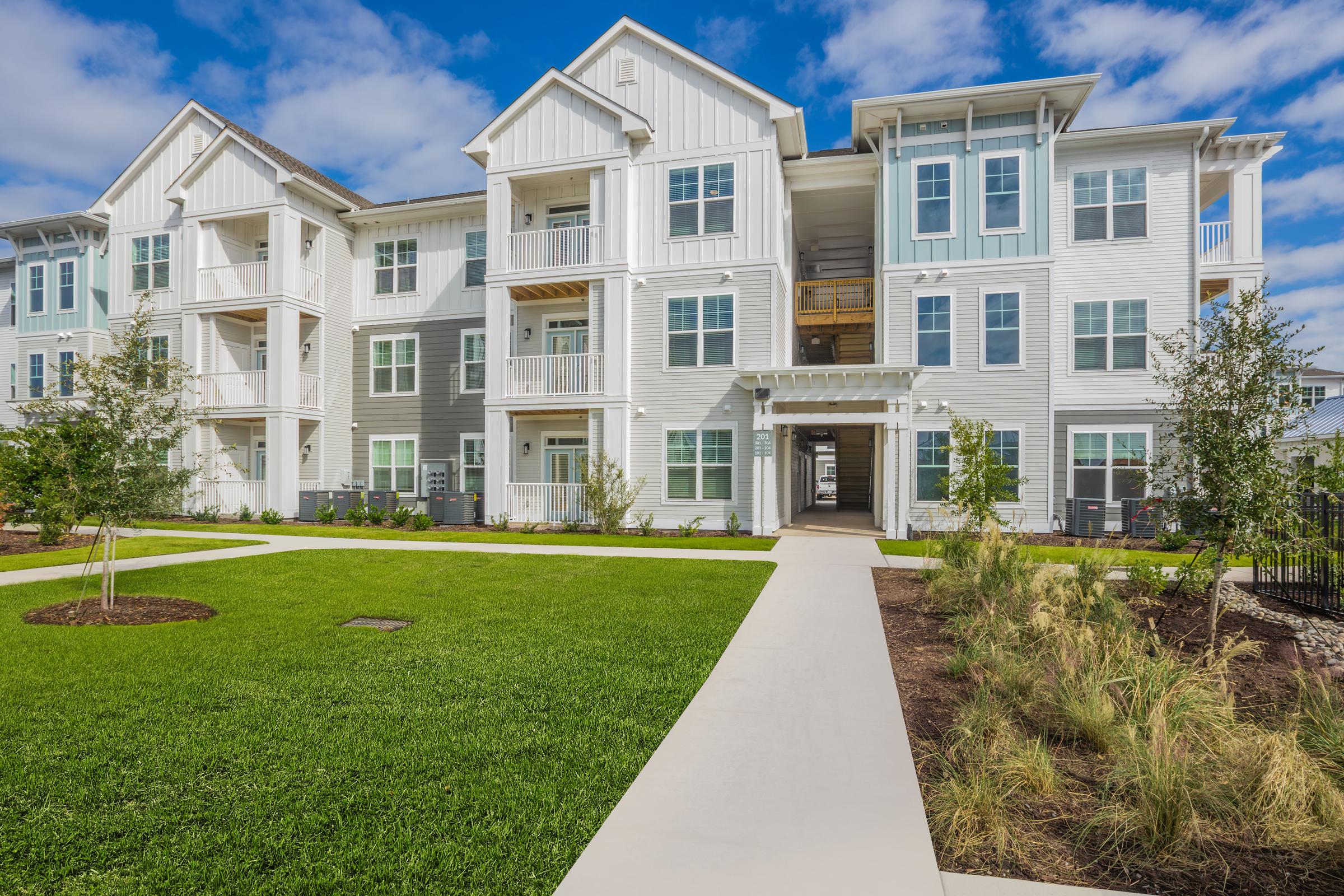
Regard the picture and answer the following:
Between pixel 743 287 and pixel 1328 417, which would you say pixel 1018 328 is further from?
pixel 1328 417

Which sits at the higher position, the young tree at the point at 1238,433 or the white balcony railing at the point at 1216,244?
the white balcony railing at the point at 1216,244

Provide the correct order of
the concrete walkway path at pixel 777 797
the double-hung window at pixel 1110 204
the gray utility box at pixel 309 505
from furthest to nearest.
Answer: the gray utility box at pixel 309 505
the double-hung window at pixel 1110 204
the concrete walkway path at pixel 777 797

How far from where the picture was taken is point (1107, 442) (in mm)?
16219

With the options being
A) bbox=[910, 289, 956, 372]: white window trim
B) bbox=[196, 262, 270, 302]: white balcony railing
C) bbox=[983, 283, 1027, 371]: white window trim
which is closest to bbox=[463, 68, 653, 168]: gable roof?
bbox=[196, 262, 270, 302]: white balcony railing

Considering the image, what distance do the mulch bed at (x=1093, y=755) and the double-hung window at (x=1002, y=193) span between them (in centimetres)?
1117

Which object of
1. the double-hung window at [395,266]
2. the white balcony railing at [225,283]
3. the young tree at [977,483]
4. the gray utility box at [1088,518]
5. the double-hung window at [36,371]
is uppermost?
the double-hung window at [395,266]

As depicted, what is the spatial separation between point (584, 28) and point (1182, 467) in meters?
18.1

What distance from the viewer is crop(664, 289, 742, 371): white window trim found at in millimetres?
16688

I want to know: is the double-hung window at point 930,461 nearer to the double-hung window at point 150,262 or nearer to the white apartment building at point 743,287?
the white apartment building at point 743,287

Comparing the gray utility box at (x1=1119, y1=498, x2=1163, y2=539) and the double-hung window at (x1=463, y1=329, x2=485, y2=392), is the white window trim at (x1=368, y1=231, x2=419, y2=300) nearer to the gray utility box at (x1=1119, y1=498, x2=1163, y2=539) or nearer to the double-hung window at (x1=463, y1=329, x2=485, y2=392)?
the double-hung window at (x1=463, y1=329, x2=485, y2=392)

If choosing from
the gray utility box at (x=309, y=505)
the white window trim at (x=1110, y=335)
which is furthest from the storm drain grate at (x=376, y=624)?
the white window trim at (x=1110, y=335)

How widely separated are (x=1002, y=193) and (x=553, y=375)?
481 inches

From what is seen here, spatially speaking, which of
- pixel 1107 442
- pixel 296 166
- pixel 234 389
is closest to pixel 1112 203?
pixel 1107 442

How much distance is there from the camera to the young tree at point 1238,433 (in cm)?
591
